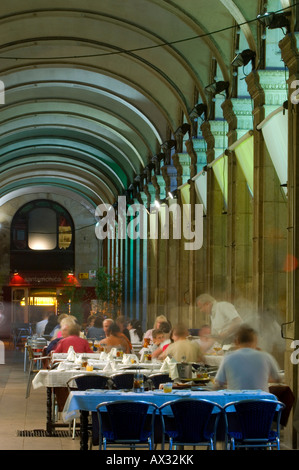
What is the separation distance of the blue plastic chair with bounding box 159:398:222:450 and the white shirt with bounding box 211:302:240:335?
710cm

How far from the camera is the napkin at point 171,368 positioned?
10695 millimetres

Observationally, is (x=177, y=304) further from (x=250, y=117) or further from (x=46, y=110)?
(x=46, y=110)

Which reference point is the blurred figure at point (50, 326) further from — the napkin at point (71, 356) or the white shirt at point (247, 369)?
the white shirt at point (247, 369)

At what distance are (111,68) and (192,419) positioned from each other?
17.4 meters

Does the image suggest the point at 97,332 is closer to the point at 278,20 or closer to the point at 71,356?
the point at 71,356

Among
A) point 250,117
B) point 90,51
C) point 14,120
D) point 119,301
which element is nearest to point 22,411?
point 250,117

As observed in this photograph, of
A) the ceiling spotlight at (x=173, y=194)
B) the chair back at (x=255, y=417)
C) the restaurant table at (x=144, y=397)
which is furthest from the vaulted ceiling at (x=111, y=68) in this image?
the chair back at (x=255, y=417)

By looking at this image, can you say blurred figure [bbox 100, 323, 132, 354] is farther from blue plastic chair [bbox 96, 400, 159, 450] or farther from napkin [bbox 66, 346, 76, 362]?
blue plastic chair [bbox 96, 400, 159, 450]

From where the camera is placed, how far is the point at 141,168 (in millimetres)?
33031

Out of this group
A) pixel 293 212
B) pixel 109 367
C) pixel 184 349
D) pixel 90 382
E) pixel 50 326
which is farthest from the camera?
pixel 50 326

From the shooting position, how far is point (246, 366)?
9.42m

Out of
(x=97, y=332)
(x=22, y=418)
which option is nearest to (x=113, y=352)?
(x=22, y=418)

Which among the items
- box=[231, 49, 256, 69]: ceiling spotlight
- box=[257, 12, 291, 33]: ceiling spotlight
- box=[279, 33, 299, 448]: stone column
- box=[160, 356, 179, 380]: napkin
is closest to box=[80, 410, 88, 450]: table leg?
box=[160, 356, 179, 380]: napkin
